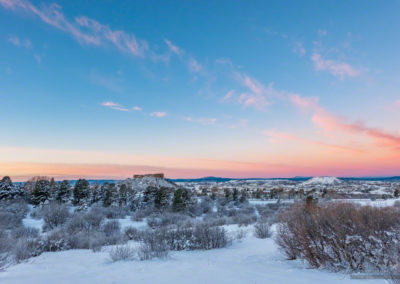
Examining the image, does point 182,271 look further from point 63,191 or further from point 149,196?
point 63,191

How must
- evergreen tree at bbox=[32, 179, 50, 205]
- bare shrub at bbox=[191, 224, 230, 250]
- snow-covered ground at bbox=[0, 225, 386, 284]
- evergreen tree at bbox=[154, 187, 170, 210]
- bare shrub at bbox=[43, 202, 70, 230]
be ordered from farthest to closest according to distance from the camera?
A: evergreen tree at bbox=[154, 187, 170, 210] < evergreen tree at bbox=[32, 179, 50, 205] < bare shrub at bbox=[43, 202, 70, 230] < bare shrub at bbox=[191, 224, 230, 250] < snow-covered ground at bbox=[0, 225, 386, 284]

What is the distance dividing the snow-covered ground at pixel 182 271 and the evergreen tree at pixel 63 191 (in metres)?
32.5

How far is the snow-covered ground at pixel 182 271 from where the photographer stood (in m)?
5.27

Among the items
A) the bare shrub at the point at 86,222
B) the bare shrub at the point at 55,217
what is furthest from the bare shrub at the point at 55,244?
the bare shrub at the point at 55,217

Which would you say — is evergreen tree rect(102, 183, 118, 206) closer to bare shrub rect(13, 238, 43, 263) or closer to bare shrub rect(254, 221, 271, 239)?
bare shrub rect(13, 238, 43, 263)

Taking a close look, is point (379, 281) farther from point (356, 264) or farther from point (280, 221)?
point (280, 221)

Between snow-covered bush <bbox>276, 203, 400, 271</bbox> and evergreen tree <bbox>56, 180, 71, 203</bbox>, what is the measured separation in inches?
1483

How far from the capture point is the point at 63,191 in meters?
38.9

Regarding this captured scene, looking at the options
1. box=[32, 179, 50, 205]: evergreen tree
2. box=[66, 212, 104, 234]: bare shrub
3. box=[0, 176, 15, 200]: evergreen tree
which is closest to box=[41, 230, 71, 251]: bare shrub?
box=[66, 212, 104, 234]: bare shrub

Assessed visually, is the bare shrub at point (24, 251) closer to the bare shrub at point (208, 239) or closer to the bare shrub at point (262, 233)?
the bare shrub at point (208, 239)

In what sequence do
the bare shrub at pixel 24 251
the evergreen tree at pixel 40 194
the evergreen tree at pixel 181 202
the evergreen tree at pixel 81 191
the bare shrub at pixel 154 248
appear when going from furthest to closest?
the evergreen tree at pixel 81 191 < the evergreen tree at pixel 40 194 < the evergreen tree at pixel 181 202 < the bare shrub at pixel 24 251 < the bare shrub at pixel 154 248

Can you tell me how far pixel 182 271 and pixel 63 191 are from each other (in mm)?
39140

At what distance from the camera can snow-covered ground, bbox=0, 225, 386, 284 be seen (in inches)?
208

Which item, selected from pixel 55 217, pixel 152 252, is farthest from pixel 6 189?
pixel 152 252
